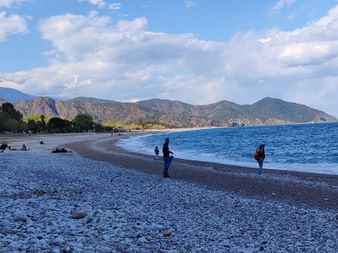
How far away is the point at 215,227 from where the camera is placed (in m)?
10.8

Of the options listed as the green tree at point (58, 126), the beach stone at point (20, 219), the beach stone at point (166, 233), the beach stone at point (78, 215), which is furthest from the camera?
the green tree at point (58, 126)

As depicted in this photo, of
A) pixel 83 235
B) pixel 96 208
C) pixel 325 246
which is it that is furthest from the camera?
pixel 96 208

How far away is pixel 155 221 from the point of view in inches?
431

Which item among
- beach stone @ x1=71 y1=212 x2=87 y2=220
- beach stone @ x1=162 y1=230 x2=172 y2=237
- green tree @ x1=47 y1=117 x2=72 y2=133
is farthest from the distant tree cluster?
beach stone @ x1=162 y1=230 x2=172 y2=237

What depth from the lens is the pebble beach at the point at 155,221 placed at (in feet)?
28.0

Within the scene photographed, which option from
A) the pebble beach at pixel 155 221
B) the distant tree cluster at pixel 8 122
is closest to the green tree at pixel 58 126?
the distant tree cluster at pixel 8 122

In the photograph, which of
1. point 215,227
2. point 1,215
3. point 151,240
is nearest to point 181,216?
point 215,227

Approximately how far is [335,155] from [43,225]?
3719 cm

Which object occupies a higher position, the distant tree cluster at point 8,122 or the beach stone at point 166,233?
the distant tree cluster at point 8,122

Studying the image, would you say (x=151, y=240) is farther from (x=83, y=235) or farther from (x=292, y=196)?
(x=292, y=196)

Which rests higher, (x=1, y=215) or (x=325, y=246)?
(x=1, y=215)

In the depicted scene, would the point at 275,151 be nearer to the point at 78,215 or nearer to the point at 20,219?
the point at 78,215

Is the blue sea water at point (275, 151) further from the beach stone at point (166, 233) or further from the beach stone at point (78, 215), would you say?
the beach stone at point (78, 215)

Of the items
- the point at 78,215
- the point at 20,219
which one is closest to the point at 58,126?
the point at 78,215
